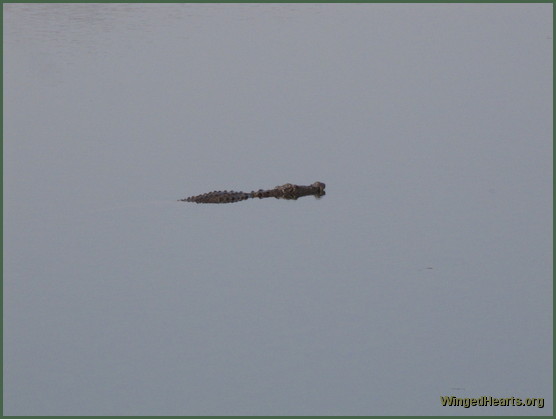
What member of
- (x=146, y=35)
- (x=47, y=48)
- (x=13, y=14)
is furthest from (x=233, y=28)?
(x=13, y=14)

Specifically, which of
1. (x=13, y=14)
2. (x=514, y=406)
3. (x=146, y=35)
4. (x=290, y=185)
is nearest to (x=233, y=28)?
(x=146, y=35)

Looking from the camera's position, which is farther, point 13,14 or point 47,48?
point 13,14

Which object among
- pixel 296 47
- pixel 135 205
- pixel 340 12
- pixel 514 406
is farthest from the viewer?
pixel 340 12

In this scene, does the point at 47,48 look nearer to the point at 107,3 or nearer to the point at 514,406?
the point at 107,3

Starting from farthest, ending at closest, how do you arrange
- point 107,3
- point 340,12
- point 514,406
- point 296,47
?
point 107,3
point 340,12
point 296,47
point 514,406

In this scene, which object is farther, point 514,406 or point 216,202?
point 216,202

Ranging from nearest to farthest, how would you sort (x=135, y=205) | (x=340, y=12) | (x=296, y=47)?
(x=135, y=205) → (x=296, y=47) → (x=340, y=12)

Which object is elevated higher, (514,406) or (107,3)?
(107,3)

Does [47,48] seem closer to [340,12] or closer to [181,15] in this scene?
[181,15]

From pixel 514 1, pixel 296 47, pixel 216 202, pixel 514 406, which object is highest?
pixel 514 1
